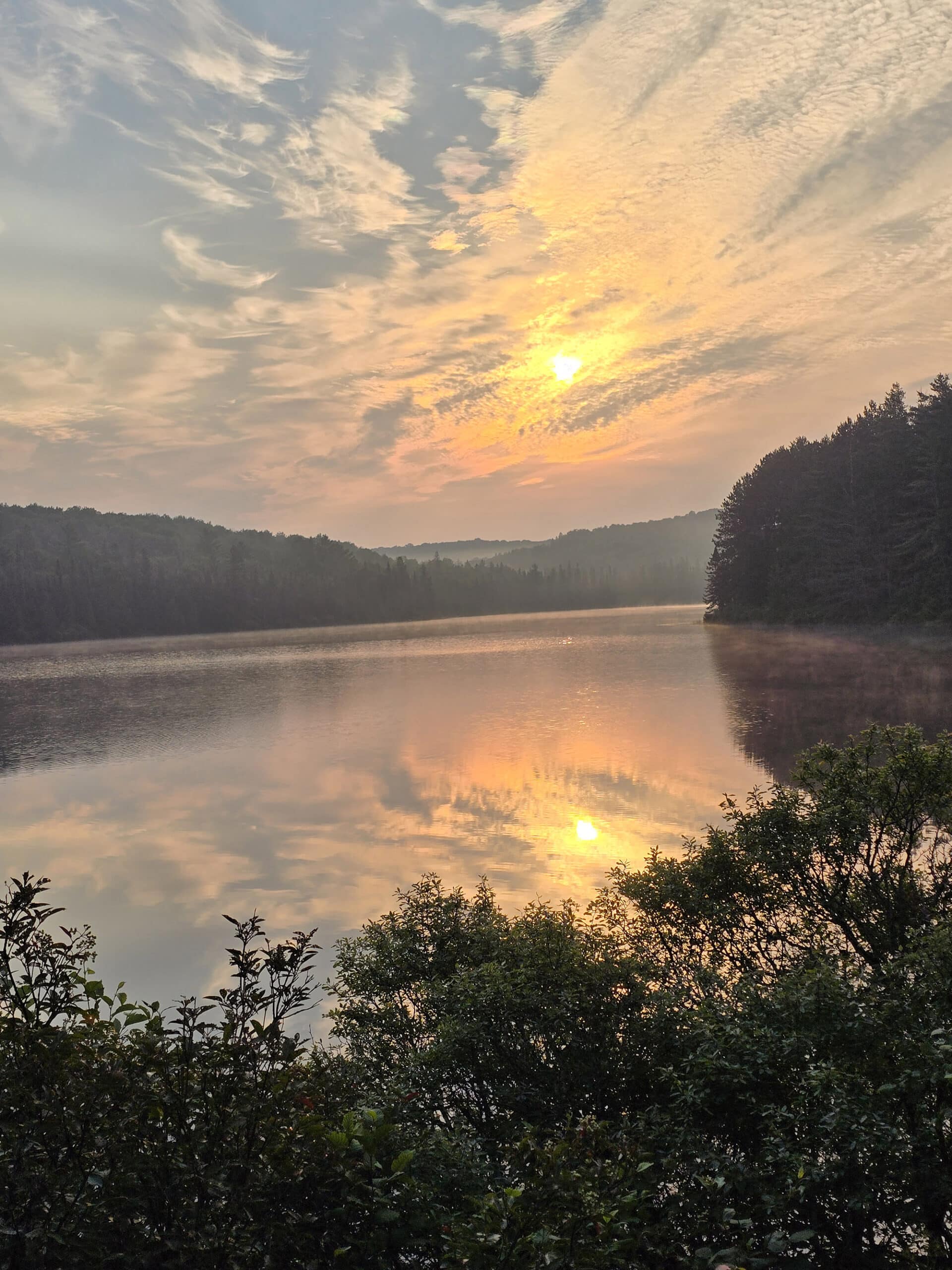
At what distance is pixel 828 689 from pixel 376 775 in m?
20.0

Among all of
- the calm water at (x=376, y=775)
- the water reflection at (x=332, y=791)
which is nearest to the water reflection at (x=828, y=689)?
the calm water at (x=376, y=775)

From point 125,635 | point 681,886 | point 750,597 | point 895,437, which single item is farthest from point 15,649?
point 681,886

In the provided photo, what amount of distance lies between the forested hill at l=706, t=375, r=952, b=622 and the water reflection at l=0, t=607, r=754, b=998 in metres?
22.3

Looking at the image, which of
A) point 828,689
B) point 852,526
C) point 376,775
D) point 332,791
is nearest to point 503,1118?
point 332,791

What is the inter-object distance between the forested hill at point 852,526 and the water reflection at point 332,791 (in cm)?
2227

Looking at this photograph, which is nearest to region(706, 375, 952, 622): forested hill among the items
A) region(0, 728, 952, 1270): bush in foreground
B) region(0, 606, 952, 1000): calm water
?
region(0, 606, 952, 1000): calm water

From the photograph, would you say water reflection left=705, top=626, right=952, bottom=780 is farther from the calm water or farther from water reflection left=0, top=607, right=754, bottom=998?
water reflection left=0, top=607, right=754, bottom=998

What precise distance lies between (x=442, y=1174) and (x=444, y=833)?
14.9 m

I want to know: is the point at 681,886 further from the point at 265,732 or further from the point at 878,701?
the point at 265,732

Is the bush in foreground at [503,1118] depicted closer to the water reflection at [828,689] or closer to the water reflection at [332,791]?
the water reflection at [332,791]

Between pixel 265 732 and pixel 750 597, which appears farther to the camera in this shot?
pixel 750 597

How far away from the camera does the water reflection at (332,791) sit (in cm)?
1557

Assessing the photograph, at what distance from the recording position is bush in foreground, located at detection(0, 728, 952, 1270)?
3.82 m

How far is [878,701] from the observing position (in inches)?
1179
